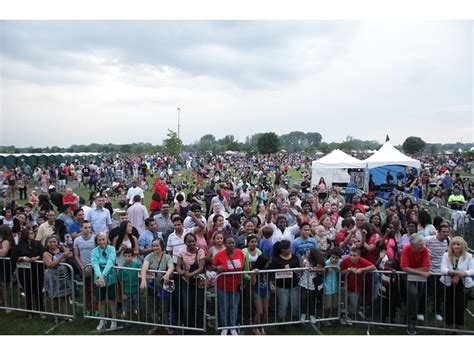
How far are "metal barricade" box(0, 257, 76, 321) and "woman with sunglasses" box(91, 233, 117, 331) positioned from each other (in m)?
0.42

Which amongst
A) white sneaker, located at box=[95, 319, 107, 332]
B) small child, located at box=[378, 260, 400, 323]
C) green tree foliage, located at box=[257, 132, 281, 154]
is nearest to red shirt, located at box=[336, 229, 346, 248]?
small child, located at box=[378, 260, 400, 323]

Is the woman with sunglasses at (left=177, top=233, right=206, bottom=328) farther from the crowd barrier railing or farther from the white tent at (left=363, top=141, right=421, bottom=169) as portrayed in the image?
the white tent at (left=363, top=141, right=421, bottom=169)

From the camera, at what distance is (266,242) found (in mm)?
6555

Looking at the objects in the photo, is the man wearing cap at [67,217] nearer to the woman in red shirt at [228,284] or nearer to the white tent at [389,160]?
the woman in red shirt at [228,284]

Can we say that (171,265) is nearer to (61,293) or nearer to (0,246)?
(61,293)

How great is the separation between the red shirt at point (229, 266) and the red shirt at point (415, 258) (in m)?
2.26

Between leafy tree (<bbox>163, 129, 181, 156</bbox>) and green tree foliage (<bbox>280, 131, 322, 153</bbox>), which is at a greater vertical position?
green tree foliage (<bbox>280, 131, 322, 153</bbox>)

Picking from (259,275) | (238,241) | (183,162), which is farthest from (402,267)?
(183,162)

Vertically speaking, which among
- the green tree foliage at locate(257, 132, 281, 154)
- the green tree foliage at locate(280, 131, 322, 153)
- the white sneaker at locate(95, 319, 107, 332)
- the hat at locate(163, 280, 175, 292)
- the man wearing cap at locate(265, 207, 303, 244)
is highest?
the green tree foliage at locate(280, 131, 322, 153)

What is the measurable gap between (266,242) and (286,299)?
Result: 113 centimetres

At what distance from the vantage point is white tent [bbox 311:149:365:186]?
60.8 ft

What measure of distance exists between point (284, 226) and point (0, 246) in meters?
4.67

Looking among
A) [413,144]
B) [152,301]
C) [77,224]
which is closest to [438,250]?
[152,301]

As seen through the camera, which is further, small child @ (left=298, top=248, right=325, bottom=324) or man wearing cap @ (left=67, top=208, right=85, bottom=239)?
man wearing cap @ (left=67, top=208, right=85, bottom=239)
